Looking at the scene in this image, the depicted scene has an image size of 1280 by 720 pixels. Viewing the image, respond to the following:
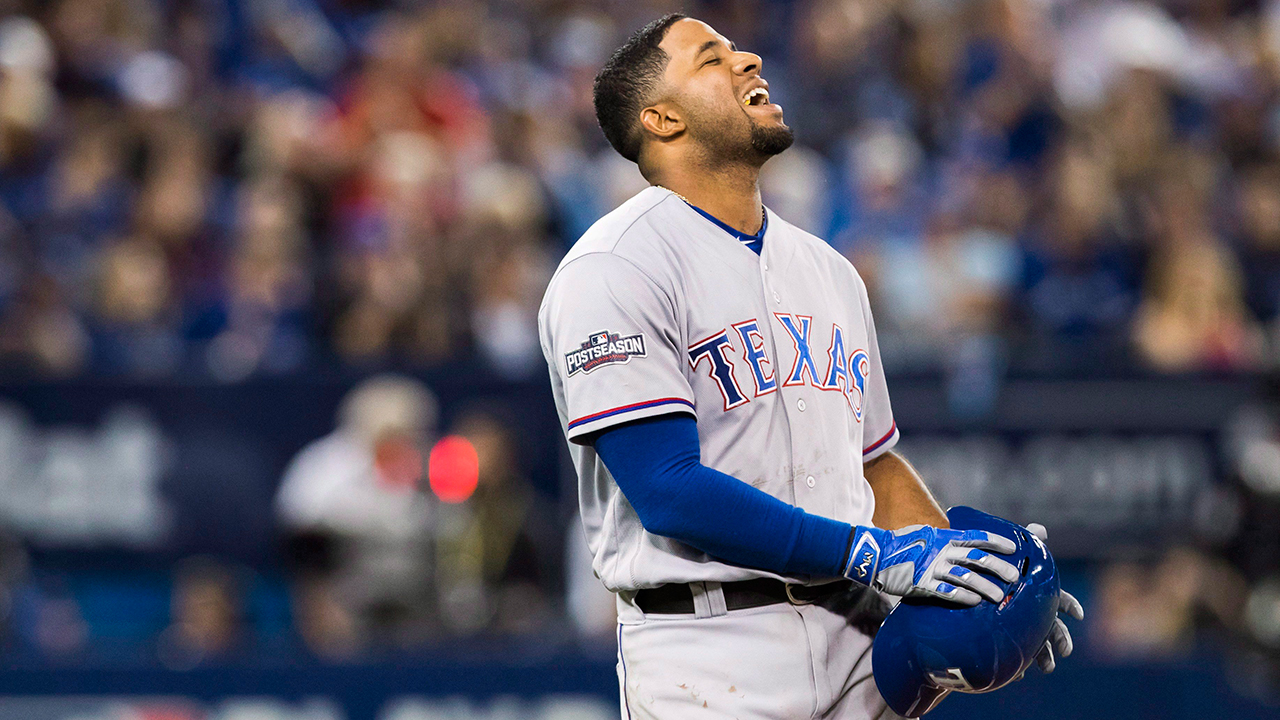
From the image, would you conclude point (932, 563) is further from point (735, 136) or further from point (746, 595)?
point (735, 136)

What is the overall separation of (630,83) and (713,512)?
1.07 meters

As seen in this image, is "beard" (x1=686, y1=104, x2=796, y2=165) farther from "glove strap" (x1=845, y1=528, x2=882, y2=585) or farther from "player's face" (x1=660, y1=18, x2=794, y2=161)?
"glove strap" (x1=845, y1=528, x2=882, y2=585)

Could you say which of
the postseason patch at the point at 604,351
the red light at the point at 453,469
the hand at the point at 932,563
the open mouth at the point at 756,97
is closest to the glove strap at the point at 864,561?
the hand at the point at 932,563

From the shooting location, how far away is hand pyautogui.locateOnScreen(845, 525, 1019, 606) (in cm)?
286

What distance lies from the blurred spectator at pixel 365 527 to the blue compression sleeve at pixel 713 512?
4.34 meters

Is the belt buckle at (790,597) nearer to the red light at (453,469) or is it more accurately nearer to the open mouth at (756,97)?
the open mouth at (756,97)

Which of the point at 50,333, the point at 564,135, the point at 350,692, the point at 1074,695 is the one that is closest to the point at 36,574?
the point at 50,333

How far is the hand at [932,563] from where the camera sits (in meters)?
2.86

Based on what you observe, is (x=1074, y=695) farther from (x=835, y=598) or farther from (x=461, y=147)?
(x=461, y=147)

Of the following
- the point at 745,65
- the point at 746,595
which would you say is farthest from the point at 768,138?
the point at 746,595

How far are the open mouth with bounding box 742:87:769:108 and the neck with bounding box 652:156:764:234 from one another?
142mm

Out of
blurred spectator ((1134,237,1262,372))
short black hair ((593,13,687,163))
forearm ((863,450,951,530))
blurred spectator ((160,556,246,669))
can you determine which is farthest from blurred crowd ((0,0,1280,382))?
short black hair ((593,13,687,163))

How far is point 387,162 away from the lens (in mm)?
9070

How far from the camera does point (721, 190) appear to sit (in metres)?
3.35
